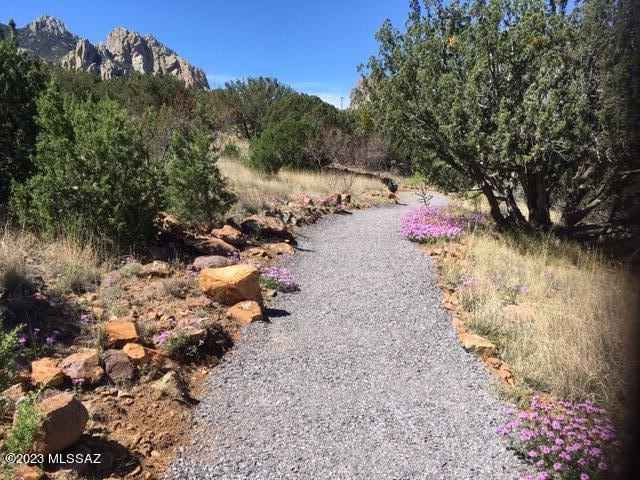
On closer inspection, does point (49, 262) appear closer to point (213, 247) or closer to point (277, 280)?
point (213, 247)

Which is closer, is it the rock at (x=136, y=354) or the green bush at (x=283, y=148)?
the rock at (x=136, y=354)

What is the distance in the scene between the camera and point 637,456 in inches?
115

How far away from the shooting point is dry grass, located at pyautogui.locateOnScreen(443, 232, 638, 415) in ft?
13.1

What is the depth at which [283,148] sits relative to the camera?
18641mm

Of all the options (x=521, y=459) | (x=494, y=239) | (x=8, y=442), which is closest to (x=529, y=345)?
(x=521, y=459)

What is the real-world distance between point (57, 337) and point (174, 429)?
5.46 ft

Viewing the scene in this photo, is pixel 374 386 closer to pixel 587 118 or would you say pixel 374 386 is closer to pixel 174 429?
pixel 174 429

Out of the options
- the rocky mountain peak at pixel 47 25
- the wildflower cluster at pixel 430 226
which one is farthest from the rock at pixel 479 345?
the rocky mountain peak at pixel 47 25

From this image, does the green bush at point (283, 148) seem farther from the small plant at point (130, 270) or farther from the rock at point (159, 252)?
the small plant at point (130, 270)

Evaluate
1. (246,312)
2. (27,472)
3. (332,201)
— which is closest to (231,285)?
(246,312)

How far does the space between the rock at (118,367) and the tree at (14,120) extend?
4876 mm

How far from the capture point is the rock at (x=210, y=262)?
680 cm

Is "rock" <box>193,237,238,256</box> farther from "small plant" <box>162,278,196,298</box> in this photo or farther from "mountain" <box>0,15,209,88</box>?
"mountain" <box>0,15,209,88</box>

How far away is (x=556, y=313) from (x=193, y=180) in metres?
6.41
